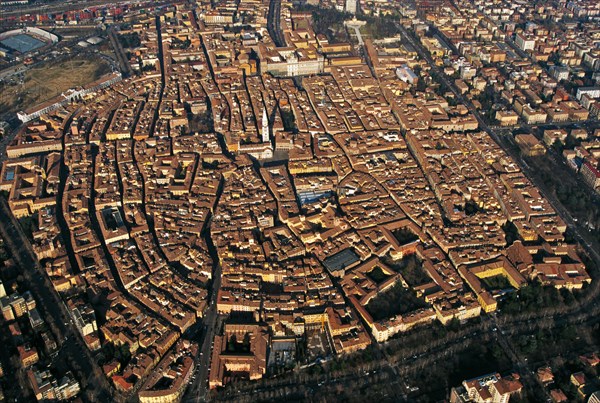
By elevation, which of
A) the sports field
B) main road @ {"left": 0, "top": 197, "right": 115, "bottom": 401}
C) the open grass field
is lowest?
main road @ {"left": 0, "top": 197, "right": 115, "bottom": 401}

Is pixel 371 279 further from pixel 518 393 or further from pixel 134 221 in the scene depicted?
pixel 134 221

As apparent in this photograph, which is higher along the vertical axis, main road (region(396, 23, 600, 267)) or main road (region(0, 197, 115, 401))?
main road (region(396, 23, 600, 267))

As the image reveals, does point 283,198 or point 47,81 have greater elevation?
point 283,198

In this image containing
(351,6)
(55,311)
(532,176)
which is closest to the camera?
(55,311)

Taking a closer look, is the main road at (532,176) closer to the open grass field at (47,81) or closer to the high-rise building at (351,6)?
the high-rise building at (351,6)

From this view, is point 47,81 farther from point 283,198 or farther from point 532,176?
point 532,176


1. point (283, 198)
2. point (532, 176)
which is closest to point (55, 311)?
point (283, 198)

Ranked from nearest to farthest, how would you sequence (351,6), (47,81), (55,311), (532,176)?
(55,311)
(532,176)
(47,81)
(351,6)

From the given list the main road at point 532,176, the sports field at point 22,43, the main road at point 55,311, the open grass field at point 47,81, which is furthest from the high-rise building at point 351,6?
the main road at point 55,311

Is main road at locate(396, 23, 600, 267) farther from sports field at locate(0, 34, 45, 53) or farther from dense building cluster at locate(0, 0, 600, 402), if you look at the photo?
sports field at locate(0, 34, 45, 53)

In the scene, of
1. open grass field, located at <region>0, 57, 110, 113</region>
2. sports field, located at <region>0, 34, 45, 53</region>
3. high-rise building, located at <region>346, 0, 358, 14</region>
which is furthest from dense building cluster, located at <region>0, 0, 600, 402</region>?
high-rise building, located at <region>346, 0, 358, 14</region>
